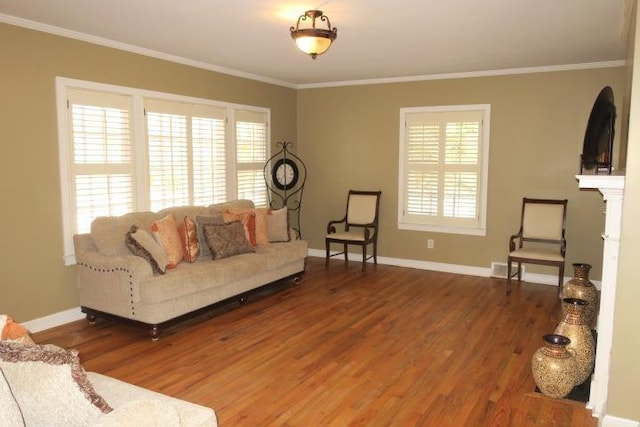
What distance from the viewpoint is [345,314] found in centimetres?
479

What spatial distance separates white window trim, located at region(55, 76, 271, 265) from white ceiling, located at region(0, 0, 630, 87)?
1.34 feet

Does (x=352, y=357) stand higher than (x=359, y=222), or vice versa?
(x=359, y=222)

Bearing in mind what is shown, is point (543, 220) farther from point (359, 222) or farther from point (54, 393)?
point (54, 393)

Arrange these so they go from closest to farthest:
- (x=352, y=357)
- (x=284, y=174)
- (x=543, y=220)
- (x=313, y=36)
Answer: (x=313, y=36) < (x=352, y=357) < (x=543, y=220) < (x=284, y=174)

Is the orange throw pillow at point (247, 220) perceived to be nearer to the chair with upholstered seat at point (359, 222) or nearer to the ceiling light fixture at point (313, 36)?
the chair with upholstered seat at point (359, 222)

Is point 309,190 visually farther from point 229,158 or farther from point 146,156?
point 146,156

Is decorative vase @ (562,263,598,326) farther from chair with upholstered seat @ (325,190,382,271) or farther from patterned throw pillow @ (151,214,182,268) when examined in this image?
patterned throw pillow @ (151,214,182,268)

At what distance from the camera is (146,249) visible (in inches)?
165

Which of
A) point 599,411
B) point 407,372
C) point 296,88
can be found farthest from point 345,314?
point 296,88

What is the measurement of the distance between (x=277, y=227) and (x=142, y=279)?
205cm

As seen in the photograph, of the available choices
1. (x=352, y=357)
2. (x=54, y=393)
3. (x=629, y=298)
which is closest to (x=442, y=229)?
(x=352, y=357)

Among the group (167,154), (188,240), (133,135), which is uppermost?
(133,135)

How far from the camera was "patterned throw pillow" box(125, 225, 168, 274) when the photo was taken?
4.18 meters

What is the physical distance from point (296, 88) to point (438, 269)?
3.37 m
